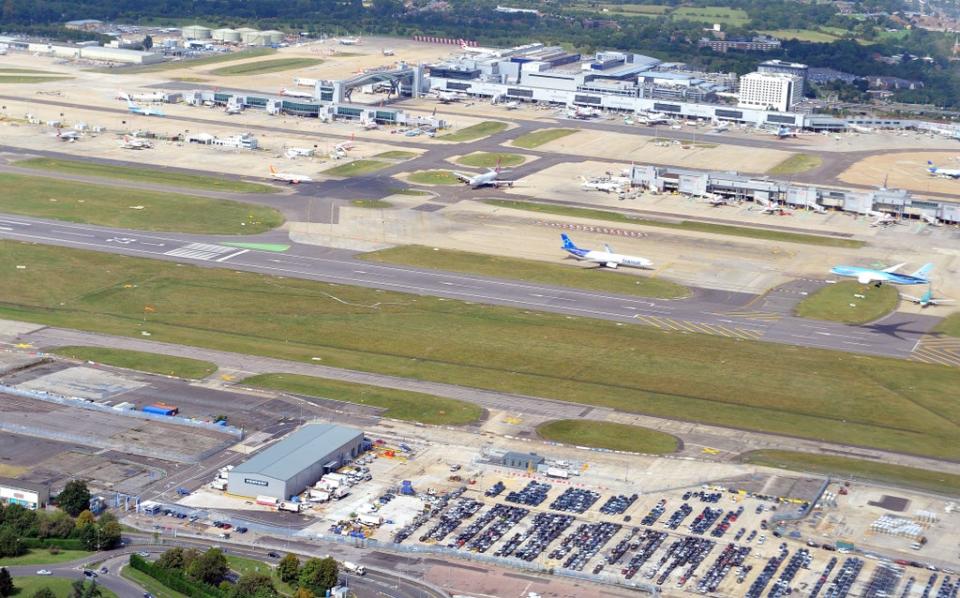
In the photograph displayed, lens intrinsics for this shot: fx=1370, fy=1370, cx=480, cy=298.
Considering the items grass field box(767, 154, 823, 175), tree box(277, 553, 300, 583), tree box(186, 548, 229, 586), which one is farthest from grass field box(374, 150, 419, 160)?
tree box(186, 548, 229, 586)

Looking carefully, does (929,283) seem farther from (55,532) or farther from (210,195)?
(55,532)

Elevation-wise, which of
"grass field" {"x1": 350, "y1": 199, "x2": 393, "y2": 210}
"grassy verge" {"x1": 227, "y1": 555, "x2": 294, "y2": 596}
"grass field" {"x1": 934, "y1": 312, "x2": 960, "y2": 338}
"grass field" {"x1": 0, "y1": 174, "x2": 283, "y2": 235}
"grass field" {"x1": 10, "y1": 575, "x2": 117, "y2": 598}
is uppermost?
"grass field" {"x1": 350, "y1": 199, "x2": 393, "y2": 210}

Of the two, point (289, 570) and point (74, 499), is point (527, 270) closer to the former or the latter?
point (74, 499)

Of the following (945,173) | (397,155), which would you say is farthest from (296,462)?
(945,173)

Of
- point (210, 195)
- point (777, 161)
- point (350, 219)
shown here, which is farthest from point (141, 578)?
point (777, 161)

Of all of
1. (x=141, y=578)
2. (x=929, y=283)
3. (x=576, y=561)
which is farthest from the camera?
(x=929, y=283)

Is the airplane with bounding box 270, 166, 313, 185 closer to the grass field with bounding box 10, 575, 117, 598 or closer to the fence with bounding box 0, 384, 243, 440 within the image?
the fence with bounding box 0, 384, 243, 440

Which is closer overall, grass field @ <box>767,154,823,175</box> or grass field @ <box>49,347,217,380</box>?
grass field @ <box>49,347,217,380</box>
